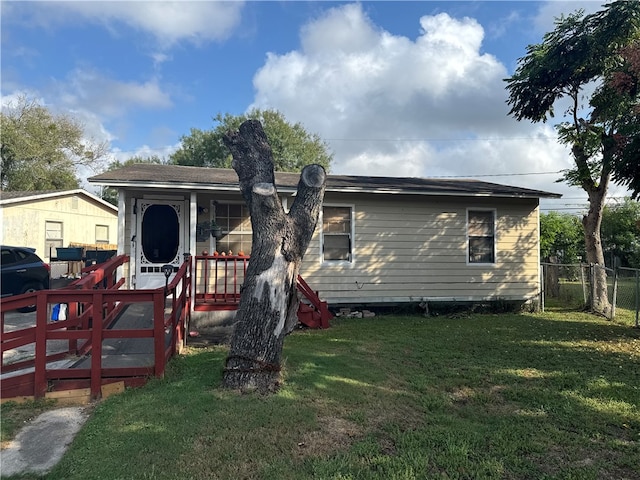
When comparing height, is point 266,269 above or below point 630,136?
below

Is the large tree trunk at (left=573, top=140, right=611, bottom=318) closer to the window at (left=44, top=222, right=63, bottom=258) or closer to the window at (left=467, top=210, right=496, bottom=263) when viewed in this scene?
the window at (left=467, top=210, right=496, bottom=263)

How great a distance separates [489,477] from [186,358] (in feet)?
12.4

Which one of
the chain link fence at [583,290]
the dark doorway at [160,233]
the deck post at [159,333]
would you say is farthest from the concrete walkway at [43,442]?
the chain link fence at [583,290]

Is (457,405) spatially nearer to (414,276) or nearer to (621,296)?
(414,276)

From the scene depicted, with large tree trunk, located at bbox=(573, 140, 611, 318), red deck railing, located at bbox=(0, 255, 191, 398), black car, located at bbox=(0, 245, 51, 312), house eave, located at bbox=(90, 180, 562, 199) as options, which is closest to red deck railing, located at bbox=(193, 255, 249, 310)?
house eave, located at bbox=(90, 180, 562, 199)

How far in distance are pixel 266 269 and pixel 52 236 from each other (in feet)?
57.3

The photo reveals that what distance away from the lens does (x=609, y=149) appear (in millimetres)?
7676

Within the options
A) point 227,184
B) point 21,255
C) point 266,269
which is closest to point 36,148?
point 21,255

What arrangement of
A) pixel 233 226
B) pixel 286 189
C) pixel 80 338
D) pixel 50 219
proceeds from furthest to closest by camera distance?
pixel 50 219
pixel 233 226
pixel 286 189
pixel 80 338

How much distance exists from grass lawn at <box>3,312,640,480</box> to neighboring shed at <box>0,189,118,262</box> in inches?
537

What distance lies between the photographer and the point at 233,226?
9398mm

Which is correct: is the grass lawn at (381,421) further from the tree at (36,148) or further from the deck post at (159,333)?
the tree at (36,148)

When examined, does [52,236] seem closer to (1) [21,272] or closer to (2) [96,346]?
(1) [21,272]

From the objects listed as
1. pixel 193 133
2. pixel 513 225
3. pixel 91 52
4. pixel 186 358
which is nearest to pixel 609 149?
pixel 513 225
